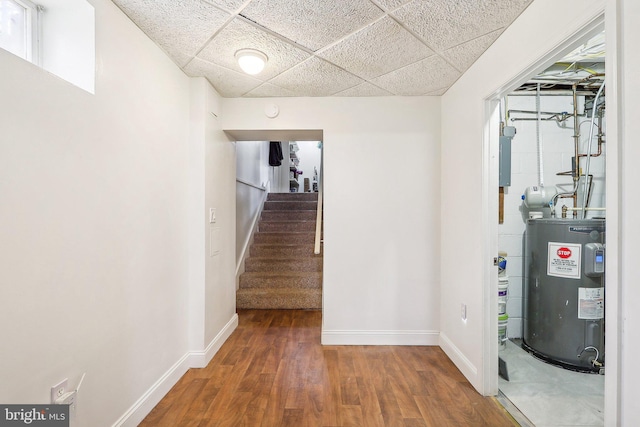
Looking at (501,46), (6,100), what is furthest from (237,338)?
(501,46)

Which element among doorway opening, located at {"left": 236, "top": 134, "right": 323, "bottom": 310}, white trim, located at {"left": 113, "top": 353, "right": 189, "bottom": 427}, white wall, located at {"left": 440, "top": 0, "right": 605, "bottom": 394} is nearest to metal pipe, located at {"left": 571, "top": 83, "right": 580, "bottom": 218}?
white wall, located at {"left": 440, "top": 0, "right": 605, "bottom": 394}

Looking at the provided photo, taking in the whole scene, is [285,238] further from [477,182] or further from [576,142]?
[576,142]

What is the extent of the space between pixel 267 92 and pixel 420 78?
1.29 meters

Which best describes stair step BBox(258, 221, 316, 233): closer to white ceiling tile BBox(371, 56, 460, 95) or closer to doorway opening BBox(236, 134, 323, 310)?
doorway opening BBox(236, 134, 323, 310)

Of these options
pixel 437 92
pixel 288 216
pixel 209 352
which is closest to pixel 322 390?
pixel 209 352

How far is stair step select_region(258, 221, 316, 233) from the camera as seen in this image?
4.63m

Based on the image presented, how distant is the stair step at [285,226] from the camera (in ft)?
15.2

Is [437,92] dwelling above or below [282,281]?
above

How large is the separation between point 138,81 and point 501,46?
212cm

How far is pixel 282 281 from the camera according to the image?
361 cm

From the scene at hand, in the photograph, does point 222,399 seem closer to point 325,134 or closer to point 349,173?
point 349,173

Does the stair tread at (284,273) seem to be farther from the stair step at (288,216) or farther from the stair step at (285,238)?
the stair step at (288,216)

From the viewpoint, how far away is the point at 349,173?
2.55 m
